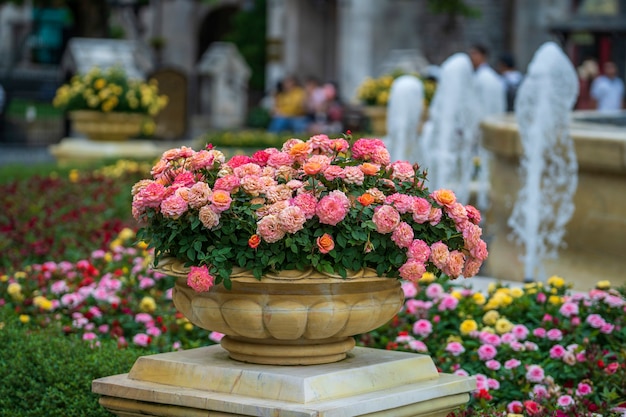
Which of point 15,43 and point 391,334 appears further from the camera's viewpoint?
point 15,43

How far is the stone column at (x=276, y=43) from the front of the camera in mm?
34250

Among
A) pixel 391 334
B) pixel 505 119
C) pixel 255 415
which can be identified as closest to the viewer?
pixel 255 415

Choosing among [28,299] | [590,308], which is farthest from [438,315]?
[28,299]

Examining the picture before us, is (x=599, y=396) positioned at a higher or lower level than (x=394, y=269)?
lower

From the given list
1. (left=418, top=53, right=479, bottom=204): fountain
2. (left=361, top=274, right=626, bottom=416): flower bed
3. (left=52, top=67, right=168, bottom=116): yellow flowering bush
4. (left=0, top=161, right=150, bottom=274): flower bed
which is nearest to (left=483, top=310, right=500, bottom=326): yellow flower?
(left=361, top=274, right=626, bottom=416): flower bed

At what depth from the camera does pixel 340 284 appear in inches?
156

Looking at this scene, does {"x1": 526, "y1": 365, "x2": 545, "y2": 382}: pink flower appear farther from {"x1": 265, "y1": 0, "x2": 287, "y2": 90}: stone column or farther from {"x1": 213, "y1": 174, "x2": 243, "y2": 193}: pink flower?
{"x1": 265, "y1": 0, "x2": 287, "y2": 90}: stone column

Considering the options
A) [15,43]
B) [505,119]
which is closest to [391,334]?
[505,119]

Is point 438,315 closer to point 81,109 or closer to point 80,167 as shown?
point 80,167

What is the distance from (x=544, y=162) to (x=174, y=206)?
5.38 m

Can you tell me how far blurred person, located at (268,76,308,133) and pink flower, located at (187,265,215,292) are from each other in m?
20.8

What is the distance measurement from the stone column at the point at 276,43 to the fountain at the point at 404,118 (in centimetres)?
2079

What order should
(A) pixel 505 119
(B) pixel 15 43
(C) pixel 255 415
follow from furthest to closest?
(B) pixel 15 43, (A) pixel 505 119, (C) pixel 255 415

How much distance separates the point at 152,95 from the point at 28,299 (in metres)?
10.5
